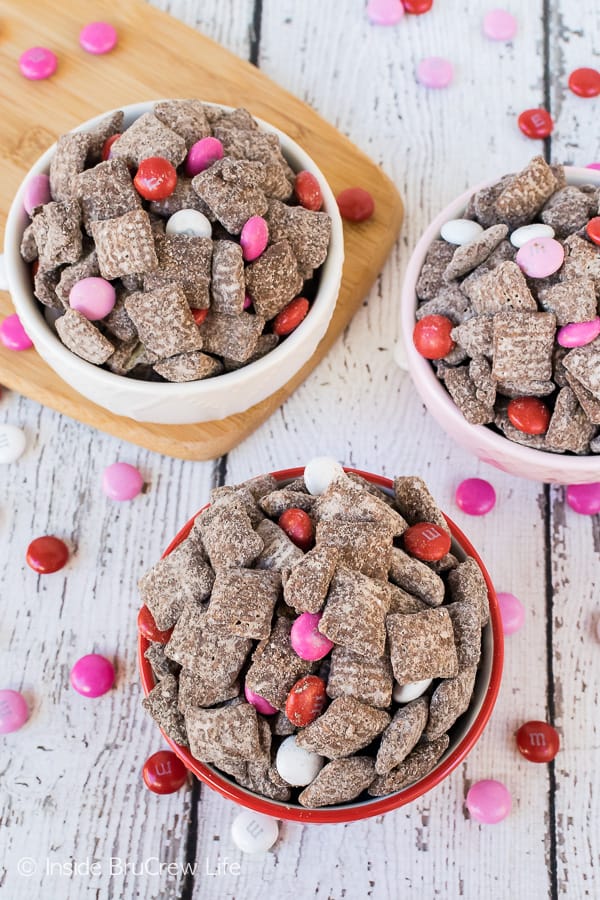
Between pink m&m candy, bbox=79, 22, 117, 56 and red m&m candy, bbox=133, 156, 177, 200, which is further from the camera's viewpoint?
pink m&m candy, bbox=79, 22, 117, 56

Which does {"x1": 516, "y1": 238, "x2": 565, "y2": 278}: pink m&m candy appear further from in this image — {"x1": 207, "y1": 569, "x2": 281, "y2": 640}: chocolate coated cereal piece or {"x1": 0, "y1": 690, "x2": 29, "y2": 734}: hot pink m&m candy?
{"x1": 0, "y1": 690, "x2": 29, "y2": 734}: hot pink m&m candy

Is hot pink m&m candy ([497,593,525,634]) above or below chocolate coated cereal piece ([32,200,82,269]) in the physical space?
below

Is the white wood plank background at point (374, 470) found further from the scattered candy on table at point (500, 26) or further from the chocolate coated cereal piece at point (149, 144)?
the chocolate coated cereal piece at point (149, 144)

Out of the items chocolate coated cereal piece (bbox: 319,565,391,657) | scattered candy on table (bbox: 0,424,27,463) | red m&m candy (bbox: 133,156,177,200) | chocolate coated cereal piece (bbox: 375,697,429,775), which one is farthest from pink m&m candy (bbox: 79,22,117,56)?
chocolate coated cereal piece (bbox: 375,697,429,775)

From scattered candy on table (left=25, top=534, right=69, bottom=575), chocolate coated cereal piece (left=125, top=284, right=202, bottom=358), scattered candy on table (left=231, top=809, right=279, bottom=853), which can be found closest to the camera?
chocolate coated cereal piece (left=125, top=284, right=202, bottom=358)

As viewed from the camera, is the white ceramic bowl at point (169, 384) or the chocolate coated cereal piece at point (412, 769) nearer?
the chocolate coated cereal piece at point (412, 769)

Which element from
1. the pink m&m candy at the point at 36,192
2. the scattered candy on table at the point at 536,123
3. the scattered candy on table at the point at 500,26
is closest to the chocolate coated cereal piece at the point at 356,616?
the pink m&m candy at the point at 36,192
